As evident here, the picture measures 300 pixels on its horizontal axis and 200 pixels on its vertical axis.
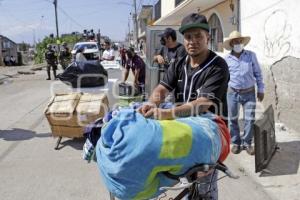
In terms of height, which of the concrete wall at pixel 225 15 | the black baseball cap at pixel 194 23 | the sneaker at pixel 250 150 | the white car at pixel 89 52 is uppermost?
the concrete wall at pixel 225 15

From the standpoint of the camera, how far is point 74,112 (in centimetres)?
629

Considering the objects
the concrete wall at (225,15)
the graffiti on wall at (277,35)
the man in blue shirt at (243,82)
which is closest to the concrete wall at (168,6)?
the concrete wall at (225,15)

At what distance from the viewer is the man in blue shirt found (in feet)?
18.4

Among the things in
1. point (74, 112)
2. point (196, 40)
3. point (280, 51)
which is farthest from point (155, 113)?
point (280, 51)

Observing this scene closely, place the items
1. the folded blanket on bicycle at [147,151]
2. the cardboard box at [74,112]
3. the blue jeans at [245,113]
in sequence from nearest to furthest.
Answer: the folded blanket on bicycle at [147,151], the blue jeans at [245,113], the cardboard box at [74,112]

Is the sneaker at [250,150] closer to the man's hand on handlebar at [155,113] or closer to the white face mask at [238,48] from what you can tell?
the white face mask at [238,48]

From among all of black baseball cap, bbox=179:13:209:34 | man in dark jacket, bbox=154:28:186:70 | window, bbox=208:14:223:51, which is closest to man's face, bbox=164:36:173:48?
man in dark jacket, bbox=154:28:186:70

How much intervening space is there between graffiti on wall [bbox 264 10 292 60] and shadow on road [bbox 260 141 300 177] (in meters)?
1.94

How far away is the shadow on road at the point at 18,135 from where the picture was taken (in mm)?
7391

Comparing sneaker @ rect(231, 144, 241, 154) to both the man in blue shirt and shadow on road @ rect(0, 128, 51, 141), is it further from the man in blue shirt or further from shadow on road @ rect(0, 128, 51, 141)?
shadow on road @ rect(0, 128, 51, 141)

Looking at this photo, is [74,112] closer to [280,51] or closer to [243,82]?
[243,82]

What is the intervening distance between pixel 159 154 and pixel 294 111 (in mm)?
5390

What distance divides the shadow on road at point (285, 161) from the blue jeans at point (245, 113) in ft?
1.63

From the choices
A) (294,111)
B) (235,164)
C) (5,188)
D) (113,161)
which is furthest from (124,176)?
(294,111)
